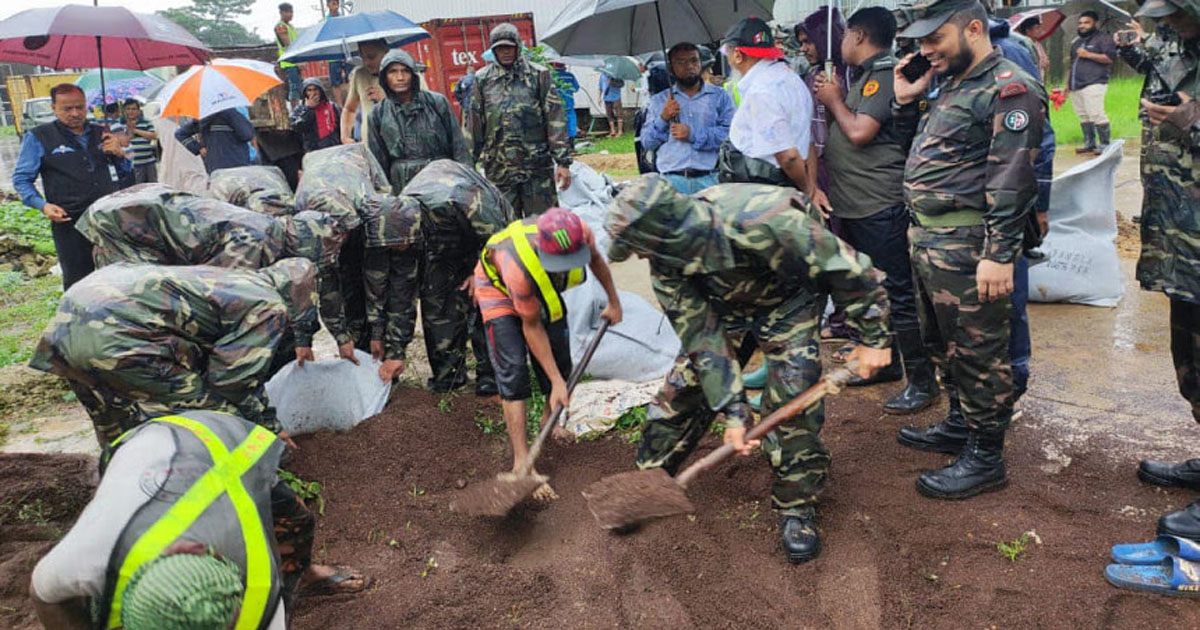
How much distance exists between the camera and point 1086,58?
8562mm

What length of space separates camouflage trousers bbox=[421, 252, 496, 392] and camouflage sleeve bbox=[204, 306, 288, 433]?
1518 mm

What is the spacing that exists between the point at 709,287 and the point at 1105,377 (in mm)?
2409

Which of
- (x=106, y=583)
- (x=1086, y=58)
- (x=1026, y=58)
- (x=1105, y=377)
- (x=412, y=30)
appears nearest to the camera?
(x=106, y=583)

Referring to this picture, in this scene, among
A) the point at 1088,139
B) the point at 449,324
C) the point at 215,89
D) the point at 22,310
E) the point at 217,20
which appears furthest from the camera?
the point at 217,20

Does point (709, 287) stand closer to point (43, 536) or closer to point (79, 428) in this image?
point (43, 536)

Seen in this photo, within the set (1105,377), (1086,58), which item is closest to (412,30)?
(1105,377)

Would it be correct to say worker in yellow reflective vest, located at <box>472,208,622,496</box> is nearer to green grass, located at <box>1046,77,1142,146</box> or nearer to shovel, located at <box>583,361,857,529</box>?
shovel, located at <box>583,361,857,529</box>

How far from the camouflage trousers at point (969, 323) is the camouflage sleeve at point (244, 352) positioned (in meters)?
2.33

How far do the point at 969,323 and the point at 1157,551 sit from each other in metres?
0.89

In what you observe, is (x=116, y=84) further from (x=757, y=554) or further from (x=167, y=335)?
(x=757, y=554)

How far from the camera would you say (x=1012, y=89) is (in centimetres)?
267

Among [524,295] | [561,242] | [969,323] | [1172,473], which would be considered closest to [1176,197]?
[969,323]

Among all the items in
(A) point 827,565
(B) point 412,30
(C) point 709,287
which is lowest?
(A) point 827,565

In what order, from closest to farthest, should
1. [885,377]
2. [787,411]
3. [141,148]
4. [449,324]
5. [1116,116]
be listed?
1. [787,411]
2. [885,377]
3. [449,324]
4. [141,148]
5. [1116,116]
